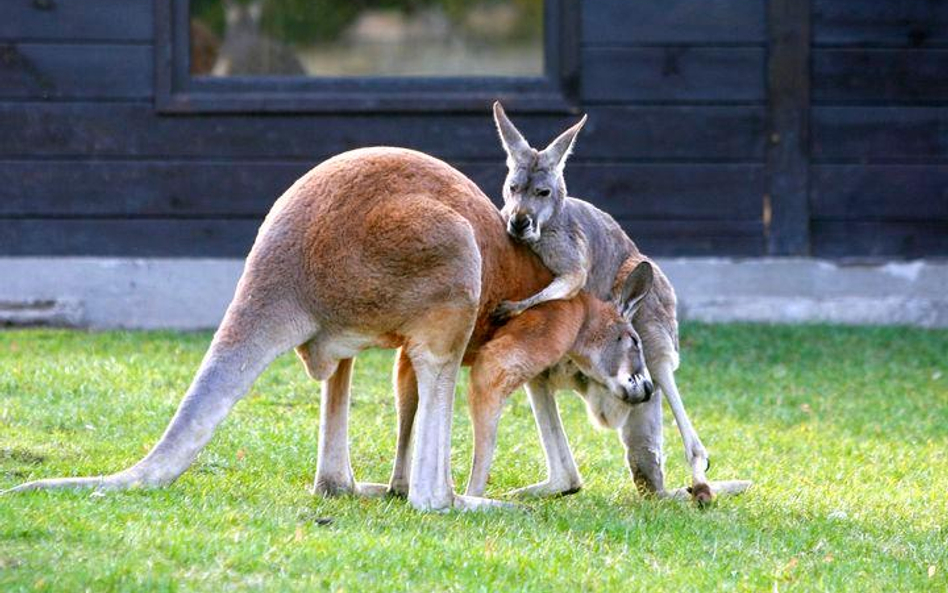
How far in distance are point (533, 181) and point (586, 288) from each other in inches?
17.3

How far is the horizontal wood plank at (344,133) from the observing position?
31.6 ft

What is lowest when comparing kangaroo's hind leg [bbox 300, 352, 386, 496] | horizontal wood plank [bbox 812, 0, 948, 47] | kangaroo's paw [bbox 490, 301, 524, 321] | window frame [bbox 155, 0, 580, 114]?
kangaroo's hind leg [bbox 300, 352, 386, 496]

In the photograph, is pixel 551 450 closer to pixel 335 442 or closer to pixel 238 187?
pixel 335 442

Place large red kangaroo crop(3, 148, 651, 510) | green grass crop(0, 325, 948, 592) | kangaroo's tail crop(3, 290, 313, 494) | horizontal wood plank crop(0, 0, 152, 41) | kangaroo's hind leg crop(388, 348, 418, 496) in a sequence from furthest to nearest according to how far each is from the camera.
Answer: horizontal wood plank crop(0, 0, 152, 41) → kangaroo's hind leg crop(388, 348, 418, 496) → large red kangaroo crop(3, 148, 651, 510) → kangaroo's tail crop(3, 290, 313, 494) → green grass crop(0, 325, 948, 592)

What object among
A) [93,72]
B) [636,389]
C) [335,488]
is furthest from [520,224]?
[93,72]

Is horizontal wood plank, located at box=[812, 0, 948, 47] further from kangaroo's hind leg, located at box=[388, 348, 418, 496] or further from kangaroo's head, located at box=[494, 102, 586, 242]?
kangaroo's hind leg, located at box=[388, 348, 418, 496]

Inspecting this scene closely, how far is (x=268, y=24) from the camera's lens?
980cm

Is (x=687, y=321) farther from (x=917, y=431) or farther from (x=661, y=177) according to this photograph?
(x=917, y=431)

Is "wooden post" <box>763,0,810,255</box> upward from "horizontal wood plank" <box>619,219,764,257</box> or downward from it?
upward

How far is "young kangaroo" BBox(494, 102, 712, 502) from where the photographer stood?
18.4 feet

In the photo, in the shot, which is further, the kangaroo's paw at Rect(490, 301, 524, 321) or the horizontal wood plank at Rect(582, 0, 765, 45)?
the horizontal wood plank at Rect(582, 0, 765, 45)

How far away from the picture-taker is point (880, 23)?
9.86 m

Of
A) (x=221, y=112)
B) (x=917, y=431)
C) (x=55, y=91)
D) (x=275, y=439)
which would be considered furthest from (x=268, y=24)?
(x=917, y=431)

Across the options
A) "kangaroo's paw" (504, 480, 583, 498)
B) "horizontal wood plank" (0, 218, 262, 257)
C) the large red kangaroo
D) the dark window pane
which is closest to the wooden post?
the dark window pane
